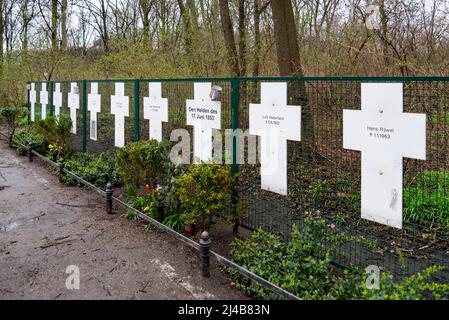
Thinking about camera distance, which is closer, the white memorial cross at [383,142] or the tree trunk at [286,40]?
the white memorial cross at [383,142]

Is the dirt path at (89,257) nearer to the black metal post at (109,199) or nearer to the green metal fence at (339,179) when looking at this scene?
the black metal post at (109,199)

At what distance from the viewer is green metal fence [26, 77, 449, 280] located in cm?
432

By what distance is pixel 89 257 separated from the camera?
4746 millimetres

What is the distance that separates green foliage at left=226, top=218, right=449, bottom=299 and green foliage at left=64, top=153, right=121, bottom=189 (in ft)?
13.5

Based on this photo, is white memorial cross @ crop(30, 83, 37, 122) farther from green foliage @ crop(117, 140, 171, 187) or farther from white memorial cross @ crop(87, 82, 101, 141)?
green foliage @ crop(117, 140, 171, 187)

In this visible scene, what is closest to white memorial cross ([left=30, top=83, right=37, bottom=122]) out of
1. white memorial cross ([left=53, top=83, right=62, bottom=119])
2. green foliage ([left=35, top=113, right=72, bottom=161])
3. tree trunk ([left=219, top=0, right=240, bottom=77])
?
white memorial cross ([left=53, top=83, right=62, bottom=119])

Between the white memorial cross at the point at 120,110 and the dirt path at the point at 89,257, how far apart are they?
144cm

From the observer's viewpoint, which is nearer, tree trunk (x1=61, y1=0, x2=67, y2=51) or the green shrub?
the green shrub

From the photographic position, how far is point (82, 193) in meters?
7.70

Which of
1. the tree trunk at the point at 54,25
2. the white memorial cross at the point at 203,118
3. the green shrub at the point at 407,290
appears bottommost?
the green shrub at the point at 407,290

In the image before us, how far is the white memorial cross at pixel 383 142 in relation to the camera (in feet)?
11.7

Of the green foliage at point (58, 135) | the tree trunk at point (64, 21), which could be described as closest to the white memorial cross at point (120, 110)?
the green foliage at point (58, 135)

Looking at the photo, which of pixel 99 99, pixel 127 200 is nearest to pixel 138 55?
pixel 99 99
